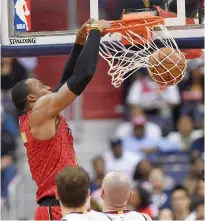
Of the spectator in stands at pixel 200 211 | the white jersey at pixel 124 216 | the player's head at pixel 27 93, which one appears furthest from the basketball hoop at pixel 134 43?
the spectator in stands at pixel 200 211

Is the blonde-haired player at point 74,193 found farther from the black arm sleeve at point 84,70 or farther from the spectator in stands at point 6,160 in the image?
the spectator in stands at point 6,160

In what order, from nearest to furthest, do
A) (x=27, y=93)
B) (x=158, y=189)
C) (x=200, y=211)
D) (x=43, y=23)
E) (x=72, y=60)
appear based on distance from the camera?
(x=27, y=93) < (x=72, y=60) < (x=43, y=23) < (x=200, y=211) < (x=158, y=189)

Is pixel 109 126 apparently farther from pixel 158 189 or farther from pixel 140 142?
pixel 158 189

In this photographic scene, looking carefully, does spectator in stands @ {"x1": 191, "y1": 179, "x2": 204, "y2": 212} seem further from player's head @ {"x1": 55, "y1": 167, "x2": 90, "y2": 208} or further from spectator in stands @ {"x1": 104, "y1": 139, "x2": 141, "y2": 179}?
player's head @ {"x1": 55, "y1": 167, "x2": 90, "y2": 208}

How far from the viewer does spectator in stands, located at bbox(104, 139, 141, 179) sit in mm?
10438

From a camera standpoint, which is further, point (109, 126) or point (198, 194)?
point (109, 126)

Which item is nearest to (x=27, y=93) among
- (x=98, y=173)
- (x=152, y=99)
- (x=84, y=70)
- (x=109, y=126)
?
(x=84, y=70)

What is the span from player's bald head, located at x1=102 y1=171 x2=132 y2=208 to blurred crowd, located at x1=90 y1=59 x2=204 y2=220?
3991mm

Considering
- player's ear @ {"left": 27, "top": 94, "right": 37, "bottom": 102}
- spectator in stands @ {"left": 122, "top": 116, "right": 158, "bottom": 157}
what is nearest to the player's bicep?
player's ear @ {"left": 27, "top": 94, "right": 37, "bottom": 102}

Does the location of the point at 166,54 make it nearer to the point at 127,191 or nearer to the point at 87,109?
the point at 127,191

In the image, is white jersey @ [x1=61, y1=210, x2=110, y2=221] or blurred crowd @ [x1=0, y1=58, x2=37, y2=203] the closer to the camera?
white jersey @ [x1=61, y1=210, x2=110, y2=221]

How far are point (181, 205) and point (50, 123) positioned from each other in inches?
159

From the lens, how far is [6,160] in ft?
33.3

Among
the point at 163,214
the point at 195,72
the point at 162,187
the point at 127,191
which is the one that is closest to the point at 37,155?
the point at 127,191
